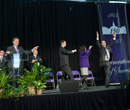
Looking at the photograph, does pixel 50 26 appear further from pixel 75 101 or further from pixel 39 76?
pixel 75 101

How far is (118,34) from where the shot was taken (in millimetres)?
6852

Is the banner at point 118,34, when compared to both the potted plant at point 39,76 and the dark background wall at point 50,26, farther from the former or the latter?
the potted plant at point 39,76

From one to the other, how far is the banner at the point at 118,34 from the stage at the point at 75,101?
303 centimetres

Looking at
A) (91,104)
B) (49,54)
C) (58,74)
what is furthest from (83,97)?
(49,54)

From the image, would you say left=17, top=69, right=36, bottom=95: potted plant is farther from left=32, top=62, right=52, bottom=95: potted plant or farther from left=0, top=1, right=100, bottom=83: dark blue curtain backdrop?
left=0, top=1, right=100, bottom=83: dark blue curtain backdrop

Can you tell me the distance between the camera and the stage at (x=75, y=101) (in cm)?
298

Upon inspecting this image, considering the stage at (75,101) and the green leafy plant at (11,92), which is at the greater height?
the green leafy plant at (11,92)

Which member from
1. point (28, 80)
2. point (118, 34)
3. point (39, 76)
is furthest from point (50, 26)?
point (28, 80)

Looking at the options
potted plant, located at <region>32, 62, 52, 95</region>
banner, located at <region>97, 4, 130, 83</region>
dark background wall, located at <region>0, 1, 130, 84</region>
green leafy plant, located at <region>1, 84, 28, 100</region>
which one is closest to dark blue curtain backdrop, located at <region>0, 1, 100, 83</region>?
dark background wall, located at <region>0, 1, 130, 84</region>

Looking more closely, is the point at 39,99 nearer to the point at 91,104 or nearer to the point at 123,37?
the point at 91,104

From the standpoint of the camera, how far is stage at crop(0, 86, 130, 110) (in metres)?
2.98

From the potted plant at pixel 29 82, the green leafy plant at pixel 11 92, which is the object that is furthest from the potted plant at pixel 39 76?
the green leafy plant at pixel 11 92

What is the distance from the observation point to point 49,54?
6621 mm

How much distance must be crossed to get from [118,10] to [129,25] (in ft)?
3.29
